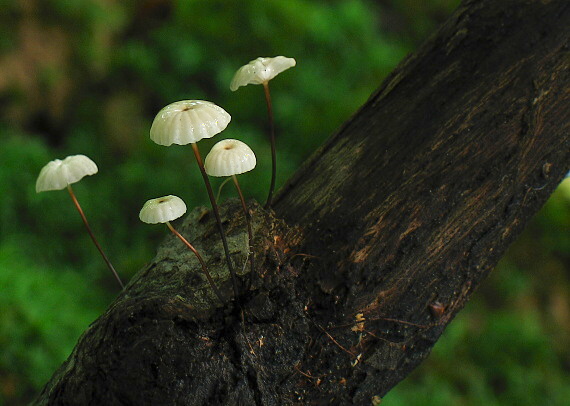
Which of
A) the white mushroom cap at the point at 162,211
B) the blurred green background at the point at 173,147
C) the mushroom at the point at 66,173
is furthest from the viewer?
the blurred green background at the point at 173,147

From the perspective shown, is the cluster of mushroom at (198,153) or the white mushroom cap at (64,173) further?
the white mushroom cap at (64,173)

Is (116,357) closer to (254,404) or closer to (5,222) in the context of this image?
(254,404)

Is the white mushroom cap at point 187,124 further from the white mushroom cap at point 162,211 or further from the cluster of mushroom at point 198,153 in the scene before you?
A: the white mushroom cap at point 162,211

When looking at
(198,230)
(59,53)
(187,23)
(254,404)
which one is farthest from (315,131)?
(254,404)

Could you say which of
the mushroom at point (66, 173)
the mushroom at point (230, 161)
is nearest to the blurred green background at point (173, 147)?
the mushroom at point (66, 173)

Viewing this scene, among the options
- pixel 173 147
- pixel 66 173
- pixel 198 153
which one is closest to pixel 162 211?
pixel 198 153

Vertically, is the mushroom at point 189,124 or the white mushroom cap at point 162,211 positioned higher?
the mushroom at point 189,124

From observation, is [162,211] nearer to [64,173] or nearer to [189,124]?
[189,124]

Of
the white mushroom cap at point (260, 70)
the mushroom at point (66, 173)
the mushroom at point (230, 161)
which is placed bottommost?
the mushroom at point (230, 161)

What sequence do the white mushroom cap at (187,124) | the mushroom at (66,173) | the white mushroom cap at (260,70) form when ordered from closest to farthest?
the white mushroom cap at (187,124) → the white mushroom cap at (260,70) → the mushroom at (66,173)
